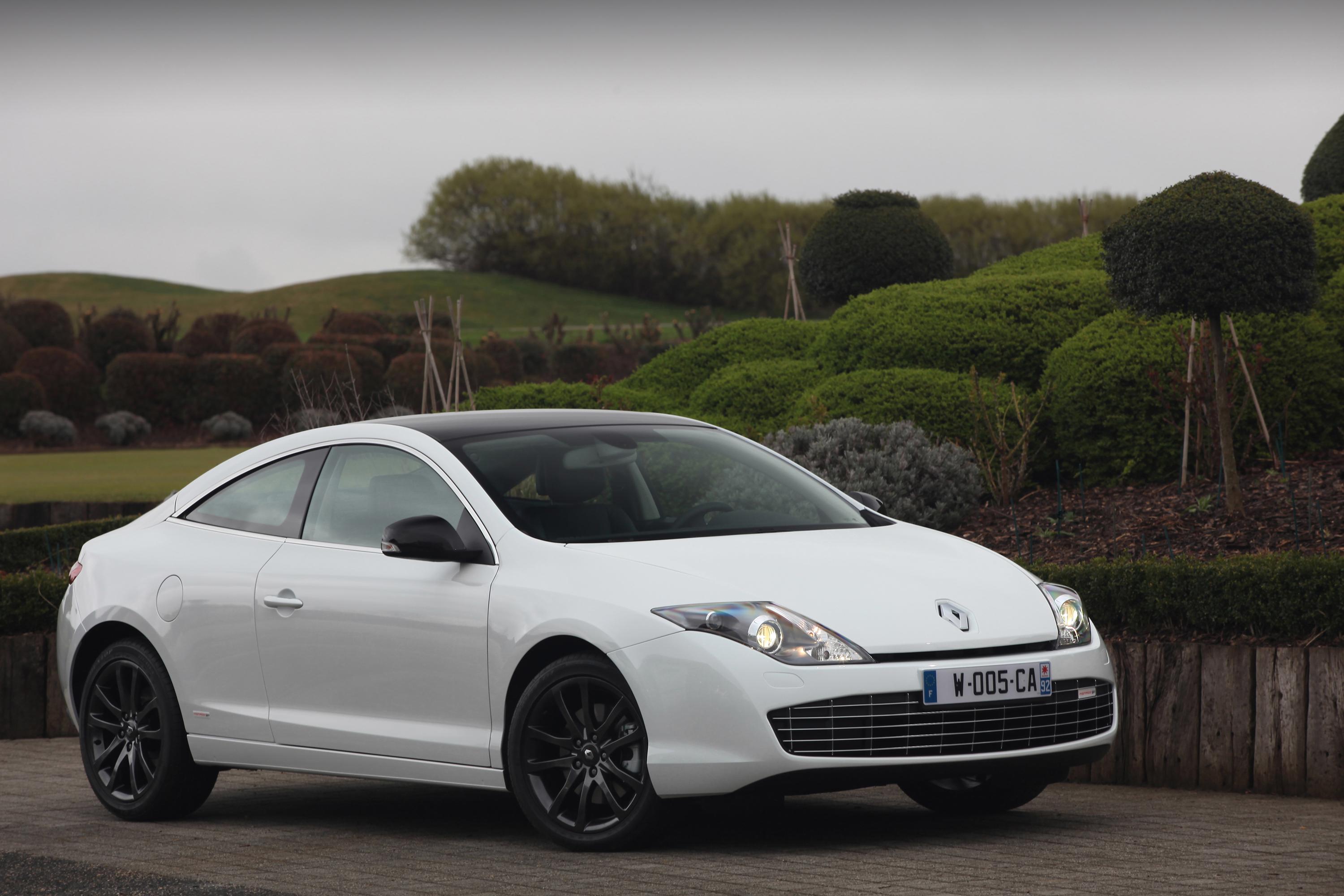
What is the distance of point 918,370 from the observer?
14766 millimetres

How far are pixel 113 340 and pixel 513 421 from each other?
40.2 m

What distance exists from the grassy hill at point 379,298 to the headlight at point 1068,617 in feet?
248

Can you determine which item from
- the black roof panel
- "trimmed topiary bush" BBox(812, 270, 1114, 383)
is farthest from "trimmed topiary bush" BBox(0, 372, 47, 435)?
the black roof panel

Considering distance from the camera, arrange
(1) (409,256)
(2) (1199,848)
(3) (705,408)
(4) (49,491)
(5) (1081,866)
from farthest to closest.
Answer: (1) (409,256) → (4) (49,491) → (3) (705,408) → (2) (1199,848) → (5) (1081,866)

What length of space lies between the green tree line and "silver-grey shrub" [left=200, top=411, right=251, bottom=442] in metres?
47.5

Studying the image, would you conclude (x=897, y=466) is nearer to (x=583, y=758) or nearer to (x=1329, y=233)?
(x=1329, y=233)

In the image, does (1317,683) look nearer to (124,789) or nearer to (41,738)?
(124,789)

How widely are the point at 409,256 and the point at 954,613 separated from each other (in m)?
96.9

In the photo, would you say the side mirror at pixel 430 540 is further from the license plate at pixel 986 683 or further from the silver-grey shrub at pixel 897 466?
the silver-grey shrub at pixel 897 466

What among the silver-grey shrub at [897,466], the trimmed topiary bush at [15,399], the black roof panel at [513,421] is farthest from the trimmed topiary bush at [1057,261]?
the trimmed topiary bush at [15,399]

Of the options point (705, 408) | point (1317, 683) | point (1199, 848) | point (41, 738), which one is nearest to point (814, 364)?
point (705, 408)

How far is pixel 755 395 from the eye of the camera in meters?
16.1

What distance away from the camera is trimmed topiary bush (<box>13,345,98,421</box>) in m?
37.7

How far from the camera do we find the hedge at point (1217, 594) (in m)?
7.64
